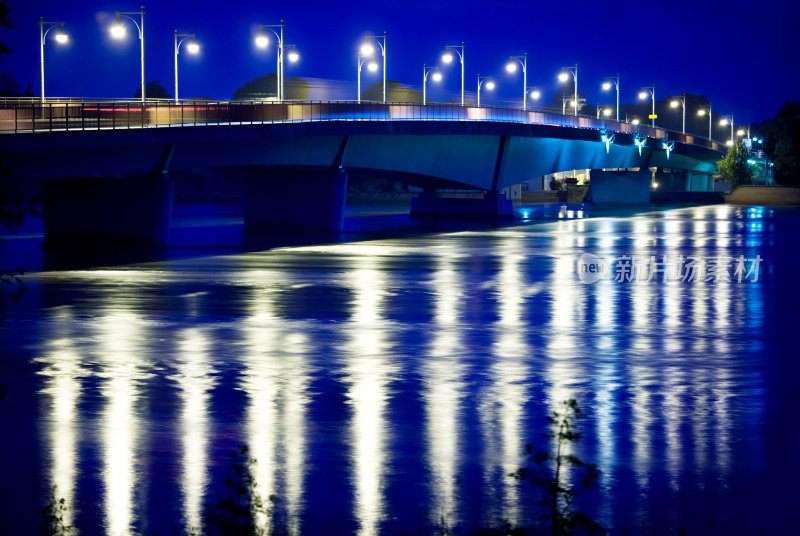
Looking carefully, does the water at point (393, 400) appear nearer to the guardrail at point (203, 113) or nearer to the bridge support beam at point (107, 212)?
the guardrail at point (203, 113)

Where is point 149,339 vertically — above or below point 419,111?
below

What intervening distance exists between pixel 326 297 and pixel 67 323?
23.6ft

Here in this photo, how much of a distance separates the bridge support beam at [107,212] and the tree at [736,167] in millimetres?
102164

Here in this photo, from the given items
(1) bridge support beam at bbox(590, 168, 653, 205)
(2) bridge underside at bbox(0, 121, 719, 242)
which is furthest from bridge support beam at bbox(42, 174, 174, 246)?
(1) bridge support beam at bbox(590, 168, 653, 205)

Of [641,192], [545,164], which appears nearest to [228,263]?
[545,164]

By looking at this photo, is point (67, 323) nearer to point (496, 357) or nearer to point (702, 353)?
point (496, 357)

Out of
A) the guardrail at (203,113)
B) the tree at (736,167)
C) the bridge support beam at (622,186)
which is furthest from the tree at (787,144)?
the guardrail at (203,113)

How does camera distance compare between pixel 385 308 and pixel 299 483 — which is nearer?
pixel 299 483

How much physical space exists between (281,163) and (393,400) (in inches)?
1783

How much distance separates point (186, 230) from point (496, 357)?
50.1m

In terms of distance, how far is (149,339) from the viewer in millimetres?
22047

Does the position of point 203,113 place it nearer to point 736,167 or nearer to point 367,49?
point 367,49

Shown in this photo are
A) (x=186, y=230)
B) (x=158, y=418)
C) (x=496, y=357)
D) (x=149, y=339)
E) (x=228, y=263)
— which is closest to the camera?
(x=158, y=418)

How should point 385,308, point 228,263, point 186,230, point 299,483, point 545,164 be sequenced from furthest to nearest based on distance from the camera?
1. point 545,164
2. point 186,230
3. point 228,263
4. point 385,308
5. point 299,483
